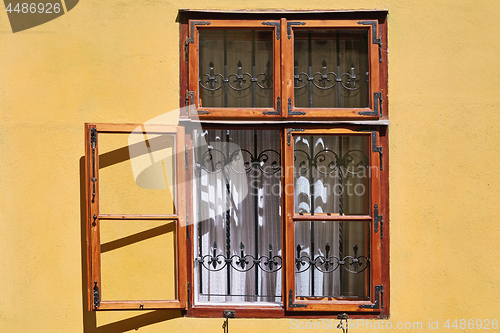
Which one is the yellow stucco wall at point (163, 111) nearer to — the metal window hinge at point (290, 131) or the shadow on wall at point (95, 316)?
the shadow on wall at point (95, 316)

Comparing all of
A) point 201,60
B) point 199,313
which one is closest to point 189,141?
point 201,60

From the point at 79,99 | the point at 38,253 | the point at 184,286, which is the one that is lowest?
the point at 184,286

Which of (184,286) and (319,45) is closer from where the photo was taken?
(184,286)

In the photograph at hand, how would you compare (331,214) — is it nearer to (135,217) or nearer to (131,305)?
(135,217)

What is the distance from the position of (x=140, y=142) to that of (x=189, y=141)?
0.33 metres

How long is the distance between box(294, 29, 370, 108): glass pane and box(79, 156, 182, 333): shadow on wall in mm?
1571

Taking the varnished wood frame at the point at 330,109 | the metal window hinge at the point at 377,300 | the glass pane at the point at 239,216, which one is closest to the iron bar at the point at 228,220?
the glass pane at the point at 239,216

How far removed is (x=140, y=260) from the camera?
2.71 m

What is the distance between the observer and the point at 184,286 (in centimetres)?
259

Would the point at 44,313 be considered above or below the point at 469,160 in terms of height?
below

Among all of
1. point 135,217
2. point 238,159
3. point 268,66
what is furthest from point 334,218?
point 135,217

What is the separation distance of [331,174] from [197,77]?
3.73ft

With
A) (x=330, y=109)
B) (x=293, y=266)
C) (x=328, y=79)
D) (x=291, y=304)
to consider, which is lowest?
(x=291, y=304)

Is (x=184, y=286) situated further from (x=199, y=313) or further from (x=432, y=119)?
(x=432, y=119)
